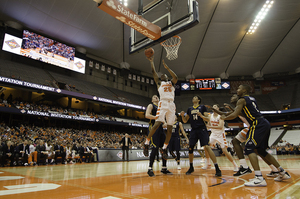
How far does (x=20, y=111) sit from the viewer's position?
16.3 meters

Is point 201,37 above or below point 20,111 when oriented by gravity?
above

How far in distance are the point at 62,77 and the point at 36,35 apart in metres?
5.19

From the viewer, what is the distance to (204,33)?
2573 cm

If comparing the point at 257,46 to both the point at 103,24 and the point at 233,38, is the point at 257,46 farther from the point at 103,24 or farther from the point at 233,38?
the point at 103,24

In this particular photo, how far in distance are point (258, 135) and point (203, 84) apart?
33.3 meters

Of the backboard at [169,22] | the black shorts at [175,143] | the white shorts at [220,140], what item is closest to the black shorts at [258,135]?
the white shorts at [220,140]

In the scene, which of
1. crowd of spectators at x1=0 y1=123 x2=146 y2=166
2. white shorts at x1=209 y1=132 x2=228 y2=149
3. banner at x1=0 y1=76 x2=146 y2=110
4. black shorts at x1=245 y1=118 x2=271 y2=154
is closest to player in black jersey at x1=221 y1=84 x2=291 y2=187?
black shorts at x1=245 y1=118 x2=271 y2=154

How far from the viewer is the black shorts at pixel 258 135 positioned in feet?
11.0

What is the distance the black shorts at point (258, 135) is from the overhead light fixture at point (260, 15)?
24813 millimetres

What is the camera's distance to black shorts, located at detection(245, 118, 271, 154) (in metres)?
3.36

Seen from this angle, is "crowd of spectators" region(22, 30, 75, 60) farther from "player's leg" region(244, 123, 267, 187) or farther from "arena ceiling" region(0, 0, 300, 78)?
"player's leg" region(244, 123, 267, 187)

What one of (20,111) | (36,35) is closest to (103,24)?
(36,35)

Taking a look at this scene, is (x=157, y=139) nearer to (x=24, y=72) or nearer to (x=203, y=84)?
(x=24, y=72)

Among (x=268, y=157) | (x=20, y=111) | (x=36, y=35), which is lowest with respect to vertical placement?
(x=268, y=157)
